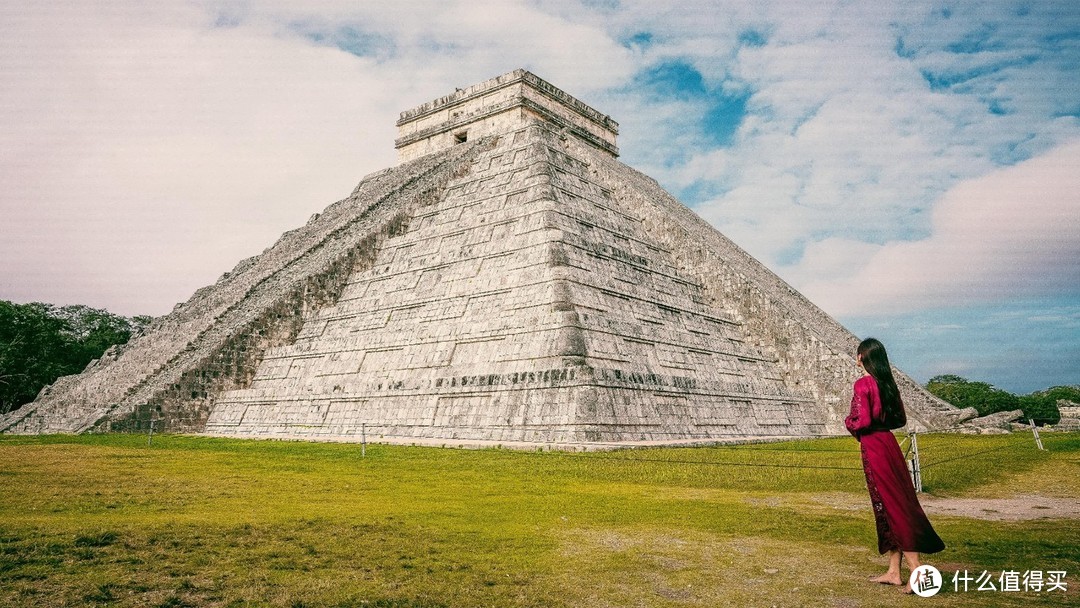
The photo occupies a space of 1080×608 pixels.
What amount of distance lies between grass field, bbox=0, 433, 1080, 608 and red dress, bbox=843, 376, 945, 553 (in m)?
0.33

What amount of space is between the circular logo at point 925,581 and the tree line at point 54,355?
29707 millimetres

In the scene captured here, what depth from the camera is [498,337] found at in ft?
52.0

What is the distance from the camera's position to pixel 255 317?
20328 mm

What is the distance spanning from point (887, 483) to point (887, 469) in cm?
9

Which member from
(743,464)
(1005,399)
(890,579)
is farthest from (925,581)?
(1005,399)

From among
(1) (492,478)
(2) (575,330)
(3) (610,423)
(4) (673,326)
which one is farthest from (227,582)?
(4) (673,326)

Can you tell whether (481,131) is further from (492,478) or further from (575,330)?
(492,478)

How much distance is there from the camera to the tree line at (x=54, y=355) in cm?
3319

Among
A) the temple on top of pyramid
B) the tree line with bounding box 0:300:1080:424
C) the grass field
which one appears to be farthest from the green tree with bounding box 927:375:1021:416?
the grass field

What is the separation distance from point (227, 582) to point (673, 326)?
14.7 m

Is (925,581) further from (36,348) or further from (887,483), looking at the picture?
(36,348)

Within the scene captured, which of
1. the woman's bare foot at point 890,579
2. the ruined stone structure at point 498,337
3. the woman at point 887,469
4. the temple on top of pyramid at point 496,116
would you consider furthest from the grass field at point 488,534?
the temple on top of pyramid at point 496,116

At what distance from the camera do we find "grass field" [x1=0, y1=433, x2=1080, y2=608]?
4004mm

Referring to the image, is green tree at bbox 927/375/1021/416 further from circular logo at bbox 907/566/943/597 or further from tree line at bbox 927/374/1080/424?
circular logo at bbox 907/566/943/597
